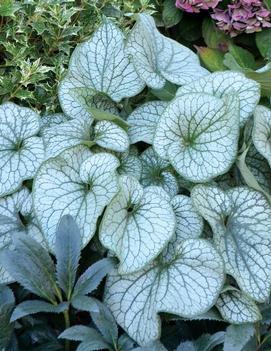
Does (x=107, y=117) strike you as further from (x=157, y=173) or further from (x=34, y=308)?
(x=34, y=308)

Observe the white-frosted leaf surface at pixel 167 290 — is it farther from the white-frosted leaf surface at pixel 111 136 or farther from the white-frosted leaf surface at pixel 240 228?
the white-frosted leaf surface at pixel 111 136

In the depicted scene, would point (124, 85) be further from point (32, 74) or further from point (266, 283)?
point (266, 283)

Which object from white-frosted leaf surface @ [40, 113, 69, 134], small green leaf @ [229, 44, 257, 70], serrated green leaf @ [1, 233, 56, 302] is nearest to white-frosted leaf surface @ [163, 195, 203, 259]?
serrated green leaf @ [1, 233, 56, 302]

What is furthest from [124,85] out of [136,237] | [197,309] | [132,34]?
[197,309]

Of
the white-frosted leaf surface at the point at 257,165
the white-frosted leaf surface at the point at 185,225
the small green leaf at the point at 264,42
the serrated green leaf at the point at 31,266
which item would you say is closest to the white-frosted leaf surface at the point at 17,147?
the serrated green leaf at the point at 31,266

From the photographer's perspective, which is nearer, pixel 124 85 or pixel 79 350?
pixel 79 350

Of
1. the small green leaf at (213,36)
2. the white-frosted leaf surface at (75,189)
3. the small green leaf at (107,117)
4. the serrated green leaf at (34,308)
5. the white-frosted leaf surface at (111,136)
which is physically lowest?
the small green leaf at (213,36)

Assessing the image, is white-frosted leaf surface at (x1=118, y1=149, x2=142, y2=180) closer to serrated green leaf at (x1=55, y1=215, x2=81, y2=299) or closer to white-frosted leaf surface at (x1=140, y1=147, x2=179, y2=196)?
white-frosted leaf surface at (x1=140, y1=147, x2=179, y2=196)
